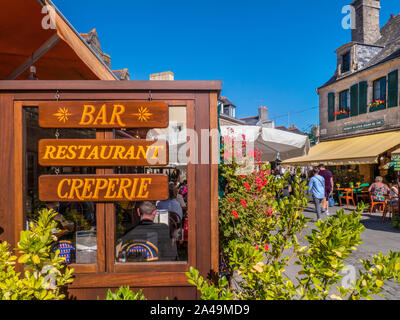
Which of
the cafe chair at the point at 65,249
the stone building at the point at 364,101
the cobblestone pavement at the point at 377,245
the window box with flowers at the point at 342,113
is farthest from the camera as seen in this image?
the window box with flowers at the point at 342,113

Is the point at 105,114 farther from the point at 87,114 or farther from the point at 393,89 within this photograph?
the point at 393,89

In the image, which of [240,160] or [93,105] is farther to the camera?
[240,160]

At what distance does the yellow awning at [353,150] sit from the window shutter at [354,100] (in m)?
1.48

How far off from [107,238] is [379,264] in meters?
1.93

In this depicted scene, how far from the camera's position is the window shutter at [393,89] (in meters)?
12.3

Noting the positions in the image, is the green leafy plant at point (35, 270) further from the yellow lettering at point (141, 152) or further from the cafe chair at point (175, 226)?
the cafe chair at point (175, 226)

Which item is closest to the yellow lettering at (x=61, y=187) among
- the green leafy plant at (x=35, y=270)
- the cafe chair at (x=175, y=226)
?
the green leafy plant at (x=35, y=270)

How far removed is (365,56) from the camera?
15.5 m

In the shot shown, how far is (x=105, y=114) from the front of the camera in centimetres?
223

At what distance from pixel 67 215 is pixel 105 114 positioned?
2373 millimetres

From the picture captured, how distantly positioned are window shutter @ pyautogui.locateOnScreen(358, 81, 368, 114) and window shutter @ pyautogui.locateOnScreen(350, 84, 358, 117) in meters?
0.23

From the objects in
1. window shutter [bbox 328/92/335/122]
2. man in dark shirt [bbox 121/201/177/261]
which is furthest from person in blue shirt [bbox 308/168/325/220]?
window shutter [bbox 328/92/335/122]

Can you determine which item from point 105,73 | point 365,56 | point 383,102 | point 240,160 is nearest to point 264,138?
point 240,160
